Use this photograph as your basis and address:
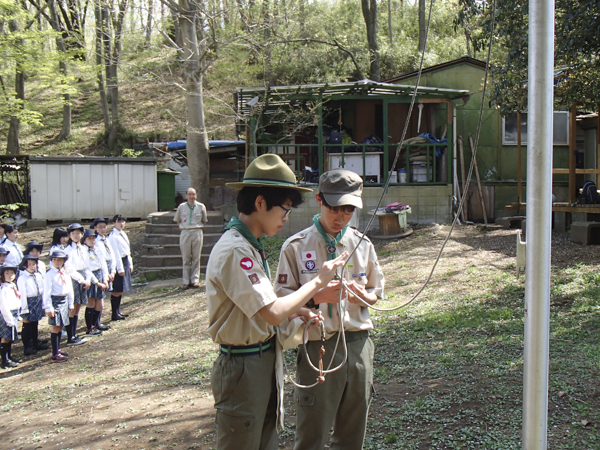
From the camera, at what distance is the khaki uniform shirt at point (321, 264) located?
9.31 ft

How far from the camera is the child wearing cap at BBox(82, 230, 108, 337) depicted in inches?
335

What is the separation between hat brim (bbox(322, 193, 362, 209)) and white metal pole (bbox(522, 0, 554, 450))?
2.83 ft

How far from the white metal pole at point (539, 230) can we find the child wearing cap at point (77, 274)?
7172mm

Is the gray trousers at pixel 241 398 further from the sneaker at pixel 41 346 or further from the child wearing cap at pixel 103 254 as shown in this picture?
the child wearing cap at pixel 103 254

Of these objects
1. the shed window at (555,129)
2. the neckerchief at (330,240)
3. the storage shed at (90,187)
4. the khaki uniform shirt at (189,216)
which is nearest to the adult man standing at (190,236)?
the khaki uniform shirt at (189,216)

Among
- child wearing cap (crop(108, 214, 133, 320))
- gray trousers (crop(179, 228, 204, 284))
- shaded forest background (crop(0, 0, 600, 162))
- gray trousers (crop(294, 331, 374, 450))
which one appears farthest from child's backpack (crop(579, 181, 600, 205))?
gray trousers (crop(294, 331, 374, 450))

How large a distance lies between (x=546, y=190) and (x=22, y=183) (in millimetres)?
21345

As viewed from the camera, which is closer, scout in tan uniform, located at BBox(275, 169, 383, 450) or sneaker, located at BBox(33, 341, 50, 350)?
→ scout in tan uniform, located at BBox(275, 169, 383, 450)

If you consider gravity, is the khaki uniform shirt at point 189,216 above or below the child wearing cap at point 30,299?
above

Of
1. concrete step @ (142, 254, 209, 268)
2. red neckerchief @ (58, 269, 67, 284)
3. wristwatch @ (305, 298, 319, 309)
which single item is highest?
wristwatch @ (305, 298, 319, 309)

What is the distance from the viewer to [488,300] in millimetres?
6965

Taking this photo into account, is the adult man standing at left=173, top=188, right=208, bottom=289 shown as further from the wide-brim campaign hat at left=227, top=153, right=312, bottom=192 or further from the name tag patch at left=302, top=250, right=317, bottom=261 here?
the wide-brim campaign hat at left=227, top=153, right=312, bottom=192

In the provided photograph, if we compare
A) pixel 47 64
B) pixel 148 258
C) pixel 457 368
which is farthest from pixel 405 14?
pixel 457 368

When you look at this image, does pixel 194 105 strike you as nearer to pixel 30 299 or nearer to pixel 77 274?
pixel 77 274
